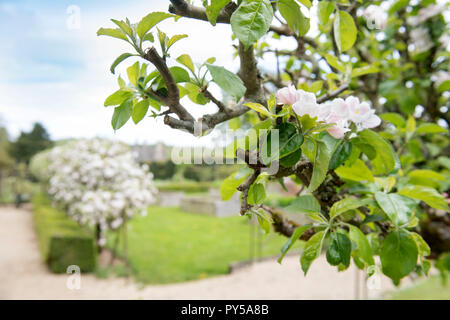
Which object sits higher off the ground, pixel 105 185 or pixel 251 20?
pixel 251 20

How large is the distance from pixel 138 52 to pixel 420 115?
1.81m

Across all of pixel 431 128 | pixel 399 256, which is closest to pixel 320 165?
pixel 399 256

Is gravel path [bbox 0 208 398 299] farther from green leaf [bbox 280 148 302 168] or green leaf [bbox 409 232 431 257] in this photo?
green leaf [bbox 280 148 302 168]

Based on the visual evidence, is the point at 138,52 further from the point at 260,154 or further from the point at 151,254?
the point at 151,254

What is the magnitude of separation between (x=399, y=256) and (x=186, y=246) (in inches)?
223

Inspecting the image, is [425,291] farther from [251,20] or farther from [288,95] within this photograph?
[251,20]

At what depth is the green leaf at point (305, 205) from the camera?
0.64m

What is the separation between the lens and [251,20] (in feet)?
1.30

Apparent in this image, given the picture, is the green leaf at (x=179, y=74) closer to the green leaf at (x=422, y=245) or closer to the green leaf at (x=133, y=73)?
the green leaf at (x=133, y=73)

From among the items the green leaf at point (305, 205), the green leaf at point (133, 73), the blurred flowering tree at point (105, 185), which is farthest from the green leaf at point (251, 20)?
the blurred flowering tree at point (105, 185)

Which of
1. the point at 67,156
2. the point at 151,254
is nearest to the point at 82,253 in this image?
the point at 151,254

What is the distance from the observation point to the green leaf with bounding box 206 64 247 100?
44cm

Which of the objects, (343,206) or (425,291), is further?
(425,291)

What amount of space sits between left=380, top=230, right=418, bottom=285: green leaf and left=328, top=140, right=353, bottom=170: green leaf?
18 cm
